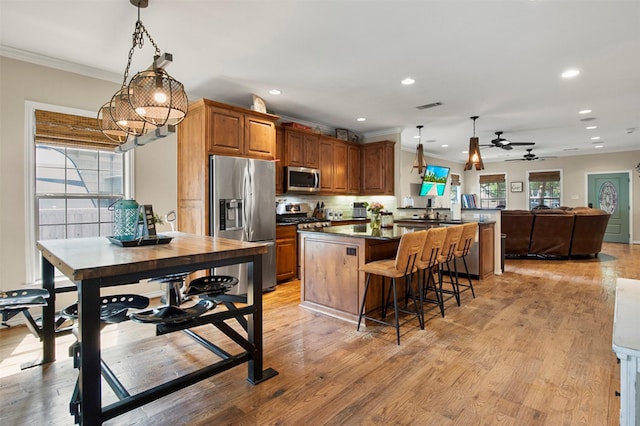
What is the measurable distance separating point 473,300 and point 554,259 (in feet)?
13.2

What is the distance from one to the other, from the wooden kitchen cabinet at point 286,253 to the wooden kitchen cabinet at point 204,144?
1.14 metres

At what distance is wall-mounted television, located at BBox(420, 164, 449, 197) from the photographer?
371 inches

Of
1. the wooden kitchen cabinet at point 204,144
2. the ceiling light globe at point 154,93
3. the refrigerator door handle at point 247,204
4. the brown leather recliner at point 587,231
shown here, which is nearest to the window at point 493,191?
the brown leather recliner at point 587,231

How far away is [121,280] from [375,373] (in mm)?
1695

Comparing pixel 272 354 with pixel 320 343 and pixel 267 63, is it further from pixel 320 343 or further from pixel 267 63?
pixel 267 63

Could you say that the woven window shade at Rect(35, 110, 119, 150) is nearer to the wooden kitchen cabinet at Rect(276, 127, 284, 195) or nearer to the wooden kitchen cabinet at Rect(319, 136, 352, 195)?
the wooden kitchen cabinet at Rect(276, 127, 284, 195)

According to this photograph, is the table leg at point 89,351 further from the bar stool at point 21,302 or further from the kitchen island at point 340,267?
the kitchen island at point 340,267

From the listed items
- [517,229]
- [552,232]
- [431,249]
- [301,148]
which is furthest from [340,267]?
[552,232]

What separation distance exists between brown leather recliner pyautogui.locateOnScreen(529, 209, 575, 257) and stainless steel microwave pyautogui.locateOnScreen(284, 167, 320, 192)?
14.7ft

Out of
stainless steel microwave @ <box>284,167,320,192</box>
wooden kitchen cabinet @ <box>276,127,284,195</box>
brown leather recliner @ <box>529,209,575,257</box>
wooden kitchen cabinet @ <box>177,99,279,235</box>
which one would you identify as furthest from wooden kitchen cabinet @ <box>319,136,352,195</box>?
brown leather recliner @ <box>529,209,575,257</box>

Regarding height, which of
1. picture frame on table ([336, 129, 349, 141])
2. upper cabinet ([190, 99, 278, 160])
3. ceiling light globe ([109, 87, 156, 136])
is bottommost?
ceiling light globe ([109, 87, 156, 136])

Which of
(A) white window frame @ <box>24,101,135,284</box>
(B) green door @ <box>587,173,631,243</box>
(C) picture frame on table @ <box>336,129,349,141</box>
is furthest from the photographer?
(B) green door @ <box>587,173,631,243</box>

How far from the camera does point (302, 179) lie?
17.8ft

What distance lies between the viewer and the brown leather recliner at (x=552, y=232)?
21.3 ft
